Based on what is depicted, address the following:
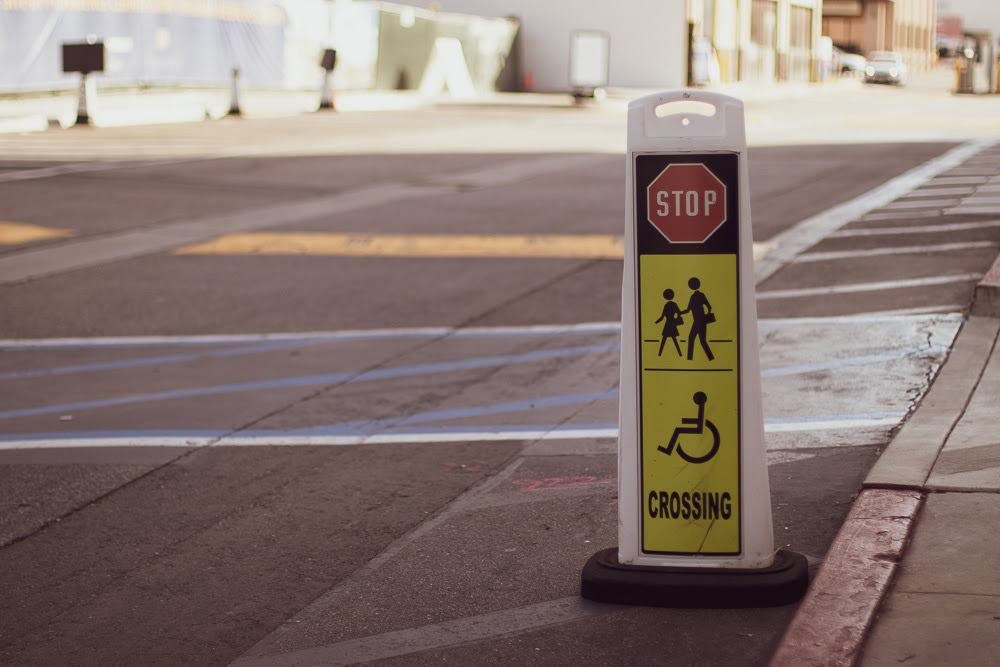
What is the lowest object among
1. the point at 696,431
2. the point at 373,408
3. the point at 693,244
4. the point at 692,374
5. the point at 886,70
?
the point at 373,408

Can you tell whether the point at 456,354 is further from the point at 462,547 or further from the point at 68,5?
the point at 68,5

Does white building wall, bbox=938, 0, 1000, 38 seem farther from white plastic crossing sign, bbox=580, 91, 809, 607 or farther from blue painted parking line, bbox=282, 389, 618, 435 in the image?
white plastic crossing sign, bbox=580, 91, 809, 607

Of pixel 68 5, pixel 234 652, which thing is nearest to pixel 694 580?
pixel 234 652

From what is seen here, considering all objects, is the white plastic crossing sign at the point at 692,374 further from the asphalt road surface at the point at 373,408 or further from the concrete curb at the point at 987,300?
the concrete curb at the point at 987,300

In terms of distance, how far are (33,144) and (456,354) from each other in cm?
1632

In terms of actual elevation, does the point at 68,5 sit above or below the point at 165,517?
above

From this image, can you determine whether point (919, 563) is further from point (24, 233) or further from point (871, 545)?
point (24, 233)

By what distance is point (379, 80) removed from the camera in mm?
42438

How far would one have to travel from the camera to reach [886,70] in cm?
7438

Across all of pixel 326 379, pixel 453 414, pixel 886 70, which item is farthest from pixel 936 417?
pixel 886 70

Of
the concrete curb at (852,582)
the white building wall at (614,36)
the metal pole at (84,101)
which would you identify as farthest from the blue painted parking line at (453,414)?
the white building wall at (614,36)

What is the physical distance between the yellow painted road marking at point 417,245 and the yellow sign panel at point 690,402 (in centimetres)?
824

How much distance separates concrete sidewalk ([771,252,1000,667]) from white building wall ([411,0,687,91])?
47408 mm

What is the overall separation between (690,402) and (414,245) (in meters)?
9.29
